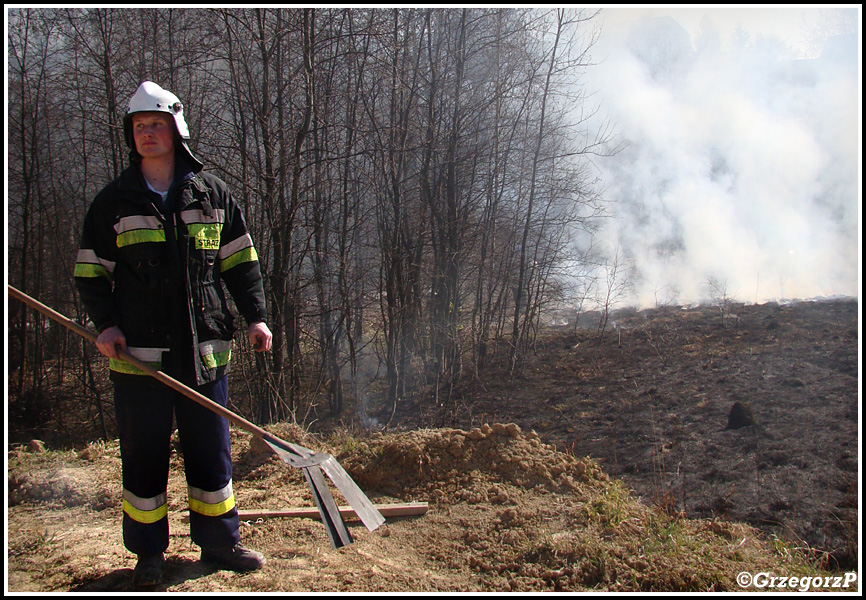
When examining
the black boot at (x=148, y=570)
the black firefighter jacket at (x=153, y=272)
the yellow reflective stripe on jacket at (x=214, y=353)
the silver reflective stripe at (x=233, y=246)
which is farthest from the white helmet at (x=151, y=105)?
the black boot at (x=148, y=570)

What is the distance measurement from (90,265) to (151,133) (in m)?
0.61

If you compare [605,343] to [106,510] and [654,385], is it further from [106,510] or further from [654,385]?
[106,510]

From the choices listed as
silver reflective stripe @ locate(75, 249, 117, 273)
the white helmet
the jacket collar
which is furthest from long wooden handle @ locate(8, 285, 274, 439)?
the white helmet

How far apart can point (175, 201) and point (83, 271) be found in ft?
1.51

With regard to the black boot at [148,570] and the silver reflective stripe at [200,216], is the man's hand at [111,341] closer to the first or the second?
the silver reflective stripe at [200,216]

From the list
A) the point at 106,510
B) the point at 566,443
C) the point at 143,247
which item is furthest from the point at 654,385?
the point at 143,247

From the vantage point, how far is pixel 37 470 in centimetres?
435

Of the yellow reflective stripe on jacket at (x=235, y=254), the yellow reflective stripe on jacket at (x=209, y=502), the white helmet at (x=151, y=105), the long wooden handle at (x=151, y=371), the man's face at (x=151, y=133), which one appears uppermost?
the white helmet at (x=151, y=105)

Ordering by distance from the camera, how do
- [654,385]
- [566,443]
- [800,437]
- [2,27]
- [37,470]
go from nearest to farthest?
[2,27] → [37,470] → [800,437] → [566,443] → [654,385]

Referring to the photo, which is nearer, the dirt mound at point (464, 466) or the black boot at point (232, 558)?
the black boot at point (232, 558)

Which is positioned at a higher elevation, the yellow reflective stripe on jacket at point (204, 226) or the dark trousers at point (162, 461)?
the yellow reflective stripe on jacket at point (204, 226)

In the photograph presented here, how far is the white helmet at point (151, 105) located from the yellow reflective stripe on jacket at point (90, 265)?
459 mm

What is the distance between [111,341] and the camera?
2535 millimetres

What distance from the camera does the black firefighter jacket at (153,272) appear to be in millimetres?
2580
